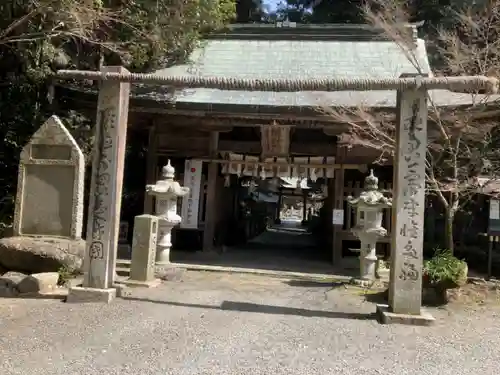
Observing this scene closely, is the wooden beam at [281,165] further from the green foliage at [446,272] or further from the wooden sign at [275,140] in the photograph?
the green foliage at [446,272]

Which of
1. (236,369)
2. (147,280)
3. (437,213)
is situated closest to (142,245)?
(147,280)

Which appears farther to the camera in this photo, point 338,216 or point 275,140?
point 275,140

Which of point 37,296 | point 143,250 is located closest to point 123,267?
point 143,250

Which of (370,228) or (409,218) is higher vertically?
(409,218)

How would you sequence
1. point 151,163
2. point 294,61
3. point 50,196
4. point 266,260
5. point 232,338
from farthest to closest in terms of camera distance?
point 294,61, point 151,163, point 266,260, point 50,196, point 232,338

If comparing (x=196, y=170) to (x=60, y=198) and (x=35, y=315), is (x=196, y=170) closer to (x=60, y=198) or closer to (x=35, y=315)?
(x=60, y=198)

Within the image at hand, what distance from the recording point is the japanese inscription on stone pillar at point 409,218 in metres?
5.73

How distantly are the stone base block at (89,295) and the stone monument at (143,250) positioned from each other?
4.47ft

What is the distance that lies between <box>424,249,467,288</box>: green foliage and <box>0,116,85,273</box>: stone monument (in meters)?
5.34

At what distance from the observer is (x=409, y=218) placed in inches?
227

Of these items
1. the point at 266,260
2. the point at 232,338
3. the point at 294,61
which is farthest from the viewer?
the point at 294,61

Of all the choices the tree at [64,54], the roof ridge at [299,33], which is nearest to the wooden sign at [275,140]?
the tree at [64,54]

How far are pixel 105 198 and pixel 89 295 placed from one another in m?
1.26

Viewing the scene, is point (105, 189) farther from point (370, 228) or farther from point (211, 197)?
point (211, 197)
